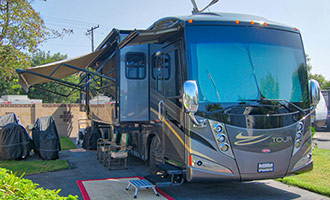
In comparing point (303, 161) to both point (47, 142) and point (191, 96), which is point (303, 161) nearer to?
point (191, 96)

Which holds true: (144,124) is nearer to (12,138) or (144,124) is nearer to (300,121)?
(300,121)

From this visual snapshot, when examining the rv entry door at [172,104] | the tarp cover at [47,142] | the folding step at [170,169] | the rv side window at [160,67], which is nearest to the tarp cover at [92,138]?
the tarp cover at [47,142]

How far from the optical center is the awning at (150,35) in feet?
18.8

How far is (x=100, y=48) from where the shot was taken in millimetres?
10375

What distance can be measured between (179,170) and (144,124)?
245 centimetres

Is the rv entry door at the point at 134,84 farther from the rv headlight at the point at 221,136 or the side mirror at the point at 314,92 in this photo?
the side mirror at the point at 314,92

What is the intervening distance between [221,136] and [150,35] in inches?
93.7

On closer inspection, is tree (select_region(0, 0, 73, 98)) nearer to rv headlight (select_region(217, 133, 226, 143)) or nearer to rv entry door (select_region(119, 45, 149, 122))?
rv entry door (select_region(119, 45, 149, 122))

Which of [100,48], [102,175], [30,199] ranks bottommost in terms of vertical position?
[102,175]

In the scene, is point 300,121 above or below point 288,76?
below

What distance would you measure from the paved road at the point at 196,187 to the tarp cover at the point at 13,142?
2.57m

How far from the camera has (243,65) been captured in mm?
5406

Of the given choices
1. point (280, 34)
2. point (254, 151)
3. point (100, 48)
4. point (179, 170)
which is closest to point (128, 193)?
point (179, 170)

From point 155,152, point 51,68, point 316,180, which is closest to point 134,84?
point 155,152
